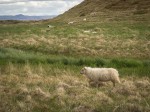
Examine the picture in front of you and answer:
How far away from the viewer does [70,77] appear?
60.5 ft

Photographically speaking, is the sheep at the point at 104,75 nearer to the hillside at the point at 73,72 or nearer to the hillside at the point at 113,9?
the hillside at the point at 73,72

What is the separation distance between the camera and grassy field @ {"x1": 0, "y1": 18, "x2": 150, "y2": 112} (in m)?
13.0

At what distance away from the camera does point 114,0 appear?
284 feet

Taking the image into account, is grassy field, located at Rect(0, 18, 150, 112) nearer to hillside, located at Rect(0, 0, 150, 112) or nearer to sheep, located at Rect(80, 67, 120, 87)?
hillside, located at Rect(0, 0, 150, 112)

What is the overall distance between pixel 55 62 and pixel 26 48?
424 inches

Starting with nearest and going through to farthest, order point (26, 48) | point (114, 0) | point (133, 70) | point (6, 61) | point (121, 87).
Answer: point (121, 87), point (133, 70), point (6, 61), point (26, 48), point (114, 0)

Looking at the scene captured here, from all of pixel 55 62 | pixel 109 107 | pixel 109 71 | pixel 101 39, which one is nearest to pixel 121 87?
pixel 109 71

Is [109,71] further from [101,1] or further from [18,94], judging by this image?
[101,1]

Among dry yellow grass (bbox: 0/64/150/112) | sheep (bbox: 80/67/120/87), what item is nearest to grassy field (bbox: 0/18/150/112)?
dry yellow grass (bbox: 0/64/150/112)

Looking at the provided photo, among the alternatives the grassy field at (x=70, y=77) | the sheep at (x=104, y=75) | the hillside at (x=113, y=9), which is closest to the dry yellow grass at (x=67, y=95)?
the grassy field at (x=70, y=77)

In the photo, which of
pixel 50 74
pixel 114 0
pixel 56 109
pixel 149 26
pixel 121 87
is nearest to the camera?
pixel 56 109

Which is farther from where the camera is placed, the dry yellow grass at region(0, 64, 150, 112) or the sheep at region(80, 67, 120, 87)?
the sheep at region(80, 67, 120, 87)

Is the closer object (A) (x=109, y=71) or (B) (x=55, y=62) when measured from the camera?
(A) (x=109, y=71)

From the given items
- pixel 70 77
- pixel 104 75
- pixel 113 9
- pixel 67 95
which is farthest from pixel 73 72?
pixel 113 9
